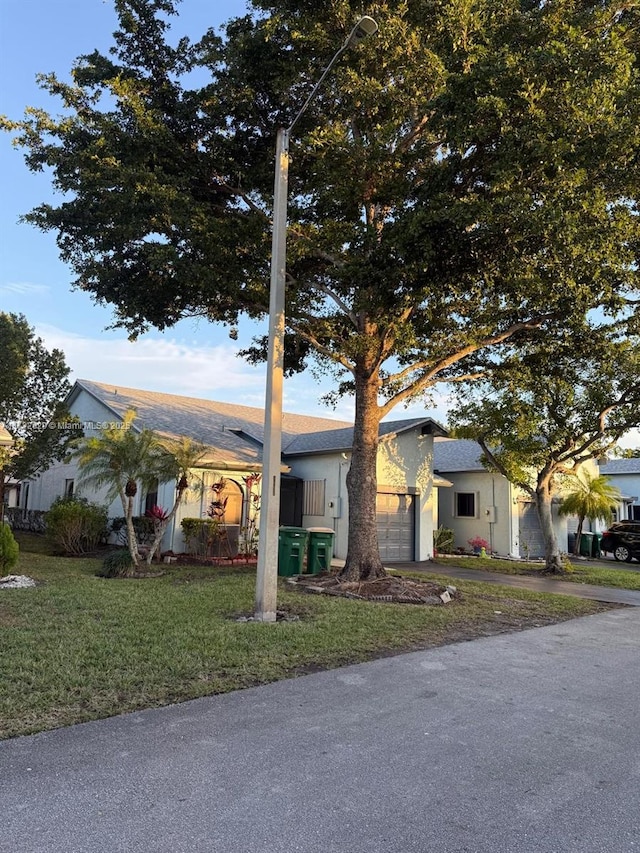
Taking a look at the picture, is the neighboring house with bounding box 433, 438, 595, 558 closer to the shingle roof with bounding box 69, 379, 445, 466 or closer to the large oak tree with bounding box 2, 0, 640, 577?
the shingle roof with bounding box 69, 379, 445, 466

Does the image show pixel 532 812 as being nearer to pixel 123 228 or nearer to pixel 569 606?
pixel 569 606

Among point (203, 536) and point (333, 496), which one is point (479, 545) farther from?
point (203, 536)

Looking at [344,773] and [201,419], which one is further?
[201,419]

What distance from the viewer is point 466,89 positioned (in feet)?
28.0

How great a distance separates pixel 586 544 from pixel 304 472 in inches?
513

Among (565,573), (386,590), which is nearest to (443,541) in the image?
(565,573)

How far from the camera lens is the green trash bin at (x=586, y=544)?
80.7ft

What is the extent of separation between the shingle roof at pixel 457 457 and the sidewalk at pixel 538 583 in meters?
6.25

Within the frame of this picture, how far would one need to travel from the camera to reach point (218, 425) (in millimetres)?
21391

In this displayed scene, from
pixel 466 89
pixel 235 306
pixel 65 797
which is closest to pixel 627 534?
pixel 235 306

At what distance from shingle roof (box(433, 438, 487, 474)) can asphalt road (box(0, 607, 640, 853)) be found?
58.5 feet

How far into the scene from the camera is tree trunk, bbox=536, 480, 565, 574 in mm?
17234

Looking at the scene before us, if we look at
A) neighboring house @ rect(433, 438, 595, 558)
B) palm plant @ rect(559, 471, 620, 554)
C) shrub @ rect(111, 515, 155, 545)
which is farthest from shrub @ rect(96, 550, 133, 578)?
palm plant @ rect(559, 471, 620, 554)

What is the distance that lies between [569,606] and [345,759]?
8409mm
